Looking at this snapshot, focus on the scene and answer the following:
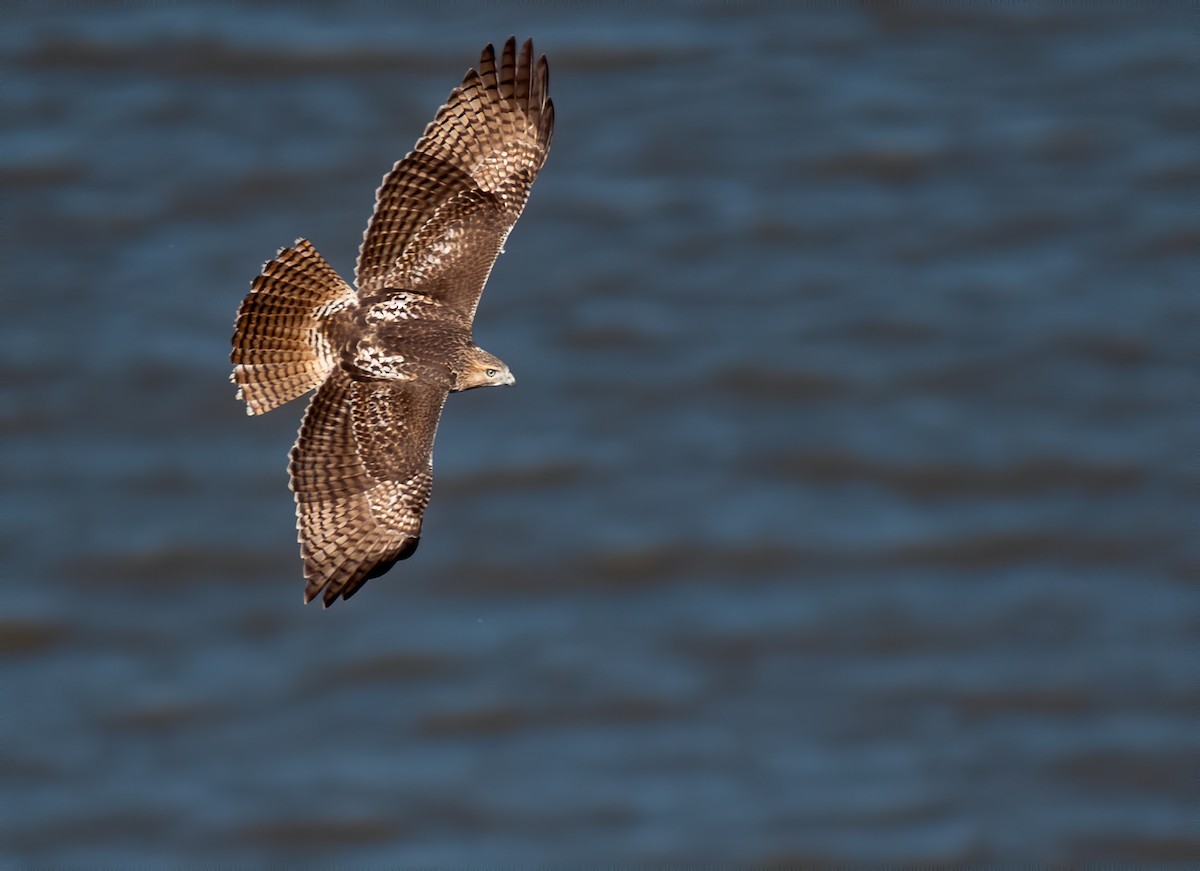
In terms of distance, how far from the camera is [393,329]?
11234 mm

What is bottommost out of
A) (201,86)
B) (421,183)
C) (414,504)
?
(414,504)

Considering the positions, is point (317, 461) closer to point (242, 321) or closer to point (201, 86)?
point (242, 321)

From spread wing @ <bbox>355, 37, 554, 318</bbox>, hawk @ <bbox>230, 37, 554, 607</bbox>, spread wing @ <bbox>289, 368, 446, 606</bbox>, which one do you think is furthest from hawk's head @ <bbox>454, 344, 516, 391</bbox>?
spread wing @ <bbox>355, 37, 554, 318</bbox>

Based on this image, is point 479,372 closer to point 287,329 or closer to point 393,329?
point 393,329

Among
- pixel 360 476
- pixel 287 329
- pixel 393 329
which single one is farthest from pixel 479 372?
pixel 287 329

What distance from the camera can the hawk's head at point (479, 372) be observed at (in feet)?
37.0

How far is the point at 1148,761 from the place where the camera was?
14.9 m

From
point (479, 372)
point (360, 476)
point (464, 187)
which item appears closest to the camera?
point (360, 476)

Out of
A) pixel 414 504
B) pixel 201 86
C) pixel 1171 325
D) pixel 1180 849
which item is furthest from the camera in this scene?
pixel 201 86

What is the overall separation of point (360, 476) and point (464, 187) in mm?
1596

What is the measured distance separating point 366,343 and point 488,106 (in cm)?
140

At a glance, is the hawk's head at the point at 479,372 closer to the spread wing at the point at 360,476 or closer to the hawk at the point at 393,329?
the hawk at the point at 393,329

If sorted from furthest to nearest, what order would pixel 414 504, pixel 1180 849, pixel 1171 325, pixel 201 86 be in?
pixel 201 86 < pixel 1171 325 < pixel 1180 849 < pixel 414 504

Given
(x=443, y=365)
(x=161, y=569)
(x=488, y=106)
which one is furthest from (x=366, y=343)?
(x=161, y=569)
